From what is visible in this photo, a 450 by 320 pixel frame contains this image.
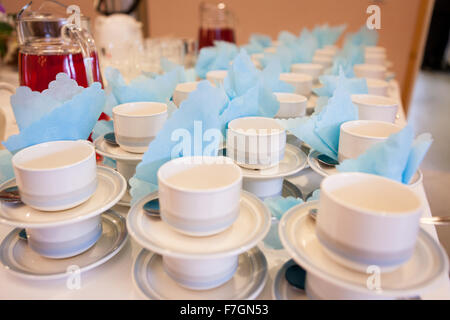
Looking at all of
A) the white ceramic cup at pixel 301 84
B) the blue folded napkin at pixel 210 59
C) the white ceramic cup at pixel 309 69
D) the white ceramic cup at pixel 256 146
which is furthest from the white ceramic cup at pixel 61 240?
the white ceramic cup at pixel 309 69

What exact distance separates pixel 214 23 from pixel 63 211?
154 centimetres

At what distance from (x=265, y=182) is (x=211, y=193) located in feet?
0.78

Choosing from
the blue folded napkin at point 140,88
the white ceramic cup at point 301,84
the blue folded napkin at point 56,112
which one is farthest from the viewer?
the white ceramic cup at point 301,84

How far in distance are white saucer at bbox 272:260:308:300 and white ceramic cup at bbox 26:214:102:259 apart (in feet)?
0.90

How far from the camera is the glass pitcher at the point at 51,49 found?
80cm

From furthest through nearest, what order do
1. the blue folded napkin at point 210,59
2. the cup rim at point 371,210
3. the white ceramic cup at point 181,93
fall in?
the blue folded napkin at point 210,59, the white ceramic cup at point 181,93, the cup rim at point 371,210

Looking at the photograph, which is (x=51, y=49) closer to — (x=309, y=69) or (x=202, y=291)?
A: (x=202, y=291)

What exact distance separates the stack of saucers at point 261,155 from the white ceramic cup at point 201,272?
16 centimetres

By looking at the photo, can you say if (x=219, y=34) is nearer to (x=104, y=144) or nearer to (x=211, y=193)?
(x=104, y=144)

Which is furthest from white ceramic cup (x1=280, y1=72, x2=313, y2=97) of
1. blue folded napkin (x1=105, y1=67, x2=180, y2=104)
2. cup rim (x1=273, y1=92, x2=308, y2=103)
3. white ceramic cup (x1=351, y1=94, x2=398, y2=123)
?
blue folded napkin (x1=105, y1=67, x2=180, y2=104)

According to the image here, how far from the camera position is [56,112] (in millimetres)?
559

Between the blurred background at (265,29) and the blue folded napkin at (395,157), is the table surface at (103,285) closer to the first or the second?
the blue folded napkin at (395,157)

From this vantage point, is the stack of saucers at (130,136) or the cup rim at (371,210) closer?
the cup rim at (371,210)
